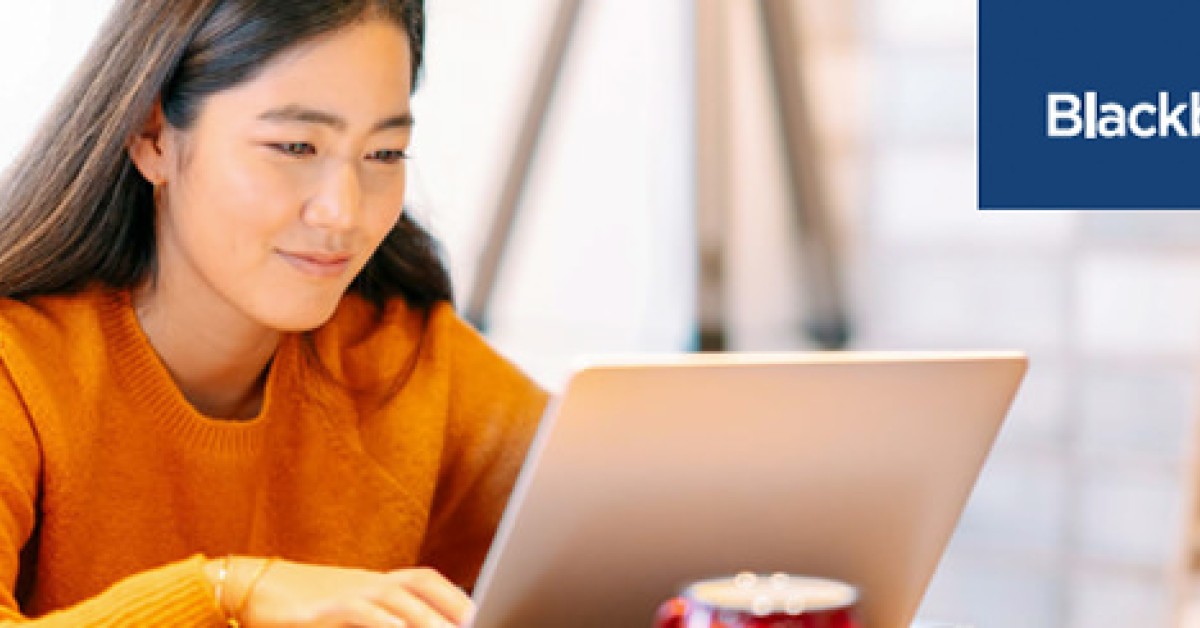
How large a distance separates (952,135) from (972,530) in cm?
71

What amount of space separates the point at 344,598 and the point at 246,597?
107mm

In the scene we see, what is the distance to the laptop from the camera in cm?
88

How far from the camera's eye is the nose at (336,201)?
4.14ft

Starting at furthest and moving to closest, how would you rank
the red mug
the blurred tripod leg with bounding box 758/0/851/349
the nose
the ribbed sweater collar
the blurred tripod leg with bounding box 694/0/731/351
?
the blurred tripod leg with bounding box 758/0/851/349
the blurred tripod leg with bounding box 694/0/731/351
the ribbed sweater collar
the nose
the red mug

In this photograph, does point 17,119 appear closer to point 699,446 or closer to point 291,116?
point 291,116

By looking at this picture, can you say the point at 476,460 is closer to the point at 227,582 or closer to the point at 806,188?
the point at 227,582

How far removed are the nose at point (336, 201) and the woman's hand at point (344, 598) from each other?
1.04 ft

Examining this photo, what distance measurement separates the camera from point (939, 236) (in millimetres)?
3002

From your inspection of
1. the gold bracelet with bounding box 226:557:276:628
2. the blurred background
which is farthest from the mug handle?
the blurred background

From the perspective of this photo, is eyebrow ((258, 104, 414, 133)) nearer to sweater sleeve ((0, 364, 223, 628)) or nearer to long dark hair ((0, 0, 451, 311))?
long dark hair ((0, 0, 451, 311))

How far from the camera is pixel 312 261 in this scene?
1304 millimetres

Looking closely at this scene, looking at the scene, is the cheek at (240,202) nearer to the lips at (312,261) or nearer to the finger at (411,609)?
the lips at (312,261)

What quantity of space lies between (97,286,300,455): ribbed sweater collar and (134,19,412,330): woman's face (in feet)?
0.32

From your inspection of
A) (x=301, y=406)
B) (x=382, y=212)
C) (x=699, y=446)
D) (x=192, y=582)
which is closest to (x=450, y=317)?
(x=301, y=406)
